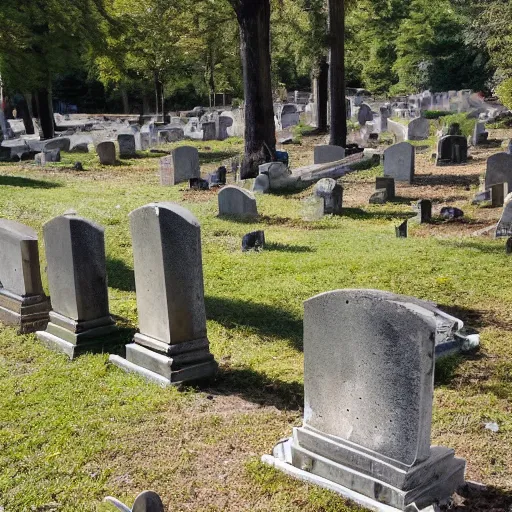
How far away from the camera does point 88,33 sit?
15734 millimetres

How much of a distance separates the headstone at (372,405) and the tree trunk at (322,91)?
28001mm

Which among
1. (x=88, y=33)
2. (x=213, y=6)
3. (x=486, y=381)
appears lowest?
(x=486, y=381)

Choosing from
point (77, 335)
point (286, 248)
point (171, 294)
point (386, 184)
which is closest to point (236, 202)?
point (286, 248)

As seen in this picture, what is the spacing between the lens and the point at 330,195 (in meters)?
13.7

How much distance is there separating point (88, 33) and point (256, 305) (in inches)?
410

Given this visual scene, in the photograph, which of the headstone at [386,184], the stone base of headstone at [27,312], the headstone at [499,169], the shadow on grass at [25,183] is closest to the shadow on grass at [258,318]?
the stone base of headstone at [27,312]

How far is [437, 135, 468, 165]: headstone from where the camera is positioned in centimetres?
2000

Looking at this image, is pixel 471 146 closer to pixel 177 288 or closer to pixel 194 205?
pixel 194 205

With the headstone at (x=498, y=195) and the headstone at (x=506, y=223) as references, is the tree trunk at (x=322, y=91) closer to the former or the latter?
the headstone at (x=498, y=195)

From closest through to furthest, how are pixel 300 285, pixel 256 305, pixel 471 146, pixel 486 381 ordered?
pixel 486 381 < pixel 256 305 < pixel 300 285 < pixel 471 146

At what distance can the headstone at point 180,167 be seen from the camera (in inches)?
758

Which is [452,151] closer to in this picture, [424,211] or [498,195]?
[498,195]

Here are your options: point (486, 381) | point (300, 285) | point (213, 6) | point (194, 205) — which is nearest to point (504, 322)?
point (486, 381)

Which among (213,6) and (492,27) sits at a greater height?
(213,6)
